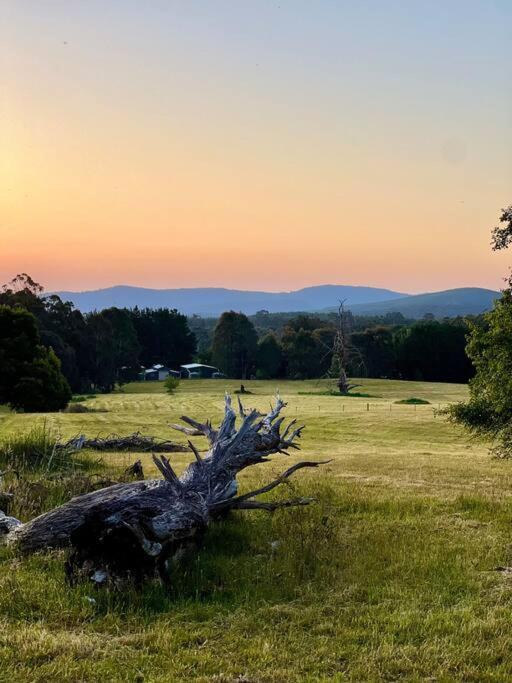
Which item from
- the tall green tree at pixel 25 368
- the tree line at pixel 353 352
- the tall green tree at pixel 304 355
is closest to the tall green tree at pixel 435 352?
the tree line at pixel 353 352

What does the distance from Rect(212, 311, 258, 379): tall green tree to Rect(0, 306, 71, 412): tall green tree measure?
61808mm

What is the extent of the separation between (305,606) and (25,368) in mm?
43496

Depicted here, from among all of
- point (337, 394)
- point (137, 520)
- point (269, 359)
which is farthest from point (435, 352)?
point (137, 520)

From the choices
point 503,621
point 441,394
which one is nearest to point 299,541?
point 503,621

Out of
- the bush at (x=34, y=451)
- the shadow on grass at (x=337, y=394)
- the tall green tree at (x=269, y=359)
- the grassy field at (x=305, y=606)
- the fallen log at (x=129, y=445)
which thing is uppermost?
the tall green tree at (x=269, y=359)

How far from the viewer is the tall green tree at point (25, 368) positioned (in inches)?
1816

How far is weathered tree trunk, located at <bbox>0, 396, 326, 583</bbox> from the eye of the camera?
7410mm

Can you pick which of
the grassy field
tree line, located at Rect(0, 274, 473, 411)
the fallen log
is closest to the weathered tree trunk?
the grassy field

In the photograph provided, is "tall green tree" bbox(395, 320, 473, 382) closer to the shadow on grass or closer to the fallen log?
the shadow on grass

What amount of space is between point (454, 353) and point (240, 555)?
9186 centimetres

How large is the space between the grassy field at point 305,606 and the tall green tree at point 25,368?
3851 cm

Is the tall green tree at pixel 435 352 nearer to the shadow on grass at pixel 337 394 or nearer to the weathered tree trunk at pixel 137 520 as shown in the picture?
the shadow on grass at pixel 337 394

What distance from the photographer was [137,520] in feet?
24.7

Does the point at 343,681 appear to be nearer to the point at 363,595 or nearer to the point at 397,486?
the point at 363,595
